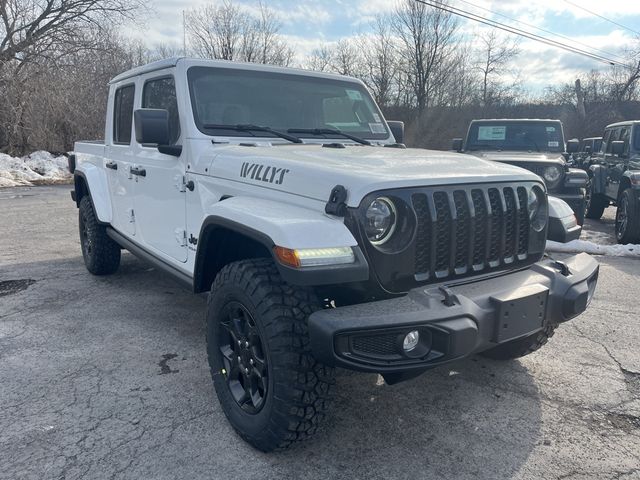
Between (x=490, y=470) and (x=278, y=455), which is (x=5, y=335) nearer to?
(x=278, y=455)

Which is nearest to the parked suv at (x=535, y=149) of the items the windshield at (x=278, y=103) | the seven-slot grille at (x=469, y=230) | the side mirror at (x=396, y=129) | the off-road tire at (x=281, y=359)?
the side mirror at (x=396, y=129)

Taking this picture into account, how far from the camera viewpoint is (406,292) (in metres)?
2.31

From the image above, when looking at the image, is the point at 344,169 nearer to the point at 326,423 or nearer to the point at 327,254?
the point at 327,254

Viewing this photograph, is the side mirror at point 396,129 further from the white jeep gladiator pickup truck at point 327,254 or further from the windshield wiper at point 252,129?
the windshield wiper at point 252,129

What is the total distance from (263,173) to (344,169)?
0.51 metres

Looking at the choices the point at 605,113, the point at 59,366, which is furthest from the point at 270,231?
the point at 605,113

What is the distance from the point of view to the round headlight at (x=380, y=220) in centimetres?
224

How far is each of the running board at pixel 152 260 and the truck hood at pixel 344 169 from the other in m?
0.80

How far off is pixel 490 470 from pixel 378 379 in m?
0.99

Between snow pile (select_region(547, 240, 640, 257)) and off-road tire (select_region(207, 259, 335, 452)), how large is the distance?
5307mm

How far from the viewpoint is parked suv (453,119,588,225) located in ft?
24.4

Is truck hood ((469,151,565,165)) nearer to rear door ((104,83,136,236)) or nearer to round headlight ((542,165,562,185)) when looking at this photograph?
round headlight ((542,165,562,185))

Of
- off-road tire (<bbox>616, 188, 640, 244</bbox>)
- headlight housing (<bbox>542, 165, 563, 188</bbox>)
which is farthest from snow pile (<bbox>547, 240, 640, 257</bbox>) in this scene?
headlight housing (<bbox>542, 165, 563, 188</bbox>)

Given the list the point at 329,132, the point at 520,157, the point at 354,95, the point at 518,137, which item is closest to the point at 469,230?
the point at 329,132
